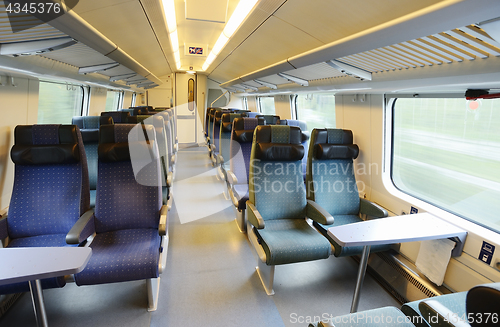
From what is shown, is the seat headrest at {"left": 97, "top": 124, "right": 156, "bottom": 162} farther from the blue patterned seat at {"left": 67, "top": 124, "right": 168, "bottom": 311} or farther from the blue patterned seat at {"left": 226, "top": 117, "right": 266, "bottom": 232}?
the blue patterned seat at {"left": 226, "top": 117, "right": 266, "bottom": 232}

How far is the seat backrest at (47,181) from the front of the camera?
8.21 ft

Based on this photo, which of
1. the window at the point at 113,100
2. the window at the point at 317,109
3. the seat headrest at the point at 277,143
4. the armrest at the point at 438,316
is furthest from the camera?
the window at the point at 113,100

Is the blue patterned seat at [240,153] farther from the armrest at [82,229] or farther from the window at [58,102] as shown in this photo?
the window at [58,102]

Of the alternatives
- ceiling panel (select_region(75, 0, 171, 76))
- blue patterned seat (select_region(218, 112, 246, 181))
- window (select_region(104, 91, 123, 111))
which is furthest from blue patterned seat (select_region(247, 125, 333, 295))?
window (select_region(104, 91, 123, 111))

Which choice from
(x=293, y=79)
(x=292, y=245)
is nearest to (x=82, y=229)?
(x=292, y=245)

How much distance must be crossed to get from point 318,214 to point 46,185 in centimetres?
277

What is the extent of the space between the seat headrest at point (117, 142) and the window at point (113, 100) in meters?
7.11

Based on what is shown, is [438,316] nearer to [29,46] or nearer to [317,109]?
[29,46]

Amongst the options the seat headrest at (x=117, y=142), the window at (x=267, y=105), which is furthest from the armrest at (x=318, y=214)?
the window at (x=267, y=105)

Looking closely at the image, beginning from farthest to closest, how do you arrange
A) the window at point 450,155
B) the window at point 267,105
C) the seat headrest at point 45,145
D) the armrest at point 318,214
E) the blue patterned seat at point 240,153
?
the window at point 267,105
the blue patterned seat at point 240,153
the armrest at point 318,214
the seat headrest at point 45,145
the window at point 450,155

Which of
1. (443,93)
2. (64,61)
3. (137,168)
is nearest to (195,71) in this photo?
(64,61)

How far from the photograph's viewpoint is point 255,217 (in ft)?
9.02

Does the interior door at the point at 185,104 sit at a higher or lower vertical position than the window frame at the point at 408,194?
higher
